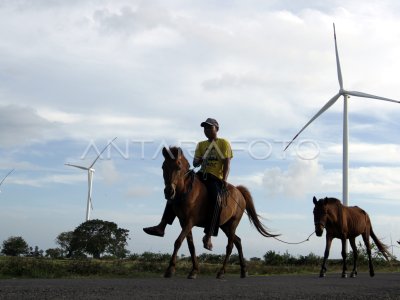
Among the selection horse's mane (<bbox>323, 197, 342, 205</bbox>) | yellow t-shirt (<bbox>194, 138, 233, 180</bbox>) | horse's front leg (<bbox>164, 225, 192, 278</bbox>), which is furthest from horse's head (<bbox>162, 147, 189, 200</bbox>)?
horse's mane (<bbox>323, 197, 342, 205</bbox>)

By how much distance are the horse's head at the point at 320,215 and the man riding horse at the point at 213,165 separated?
383 cm

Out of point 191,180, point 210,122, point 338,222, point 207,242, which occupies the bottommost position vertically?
point 207,242

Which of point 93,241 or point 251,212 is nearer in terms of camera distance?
point 251,212

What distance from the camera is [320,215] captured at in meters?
14.9

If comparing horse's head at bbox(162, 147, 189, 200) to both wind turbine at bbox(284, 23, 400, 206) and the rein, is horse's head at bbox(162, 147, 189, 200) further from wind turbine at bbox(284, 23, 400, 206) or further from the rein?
wind turbine at bbox(284, 23, 400, 206)

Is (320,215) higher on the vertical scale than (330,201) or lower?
lower

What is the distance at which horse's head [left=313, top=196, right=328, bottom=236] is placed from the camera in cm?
1483

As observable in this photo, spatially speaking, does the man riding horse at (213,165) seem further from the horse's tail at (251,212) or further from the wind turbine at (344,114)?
the wind turbine at (344,114)

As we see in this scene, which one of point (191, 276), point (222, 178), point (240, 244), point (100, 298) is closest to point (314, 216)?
point (240, 244)

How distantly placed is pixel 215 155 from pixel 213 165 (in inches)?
8.0

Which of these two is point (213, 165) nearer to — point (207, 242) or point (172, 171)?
point (207, 242)

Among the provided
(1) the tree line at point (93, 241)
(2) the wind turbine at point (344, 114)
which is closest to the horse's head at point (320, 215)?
(2) the wind turbine at point (344, 114)

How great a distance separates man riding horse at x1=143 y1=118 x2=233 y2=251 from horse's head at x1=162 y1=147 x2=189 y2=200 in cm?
→ 106


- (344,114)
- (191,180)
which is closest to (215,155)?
(191,180)
